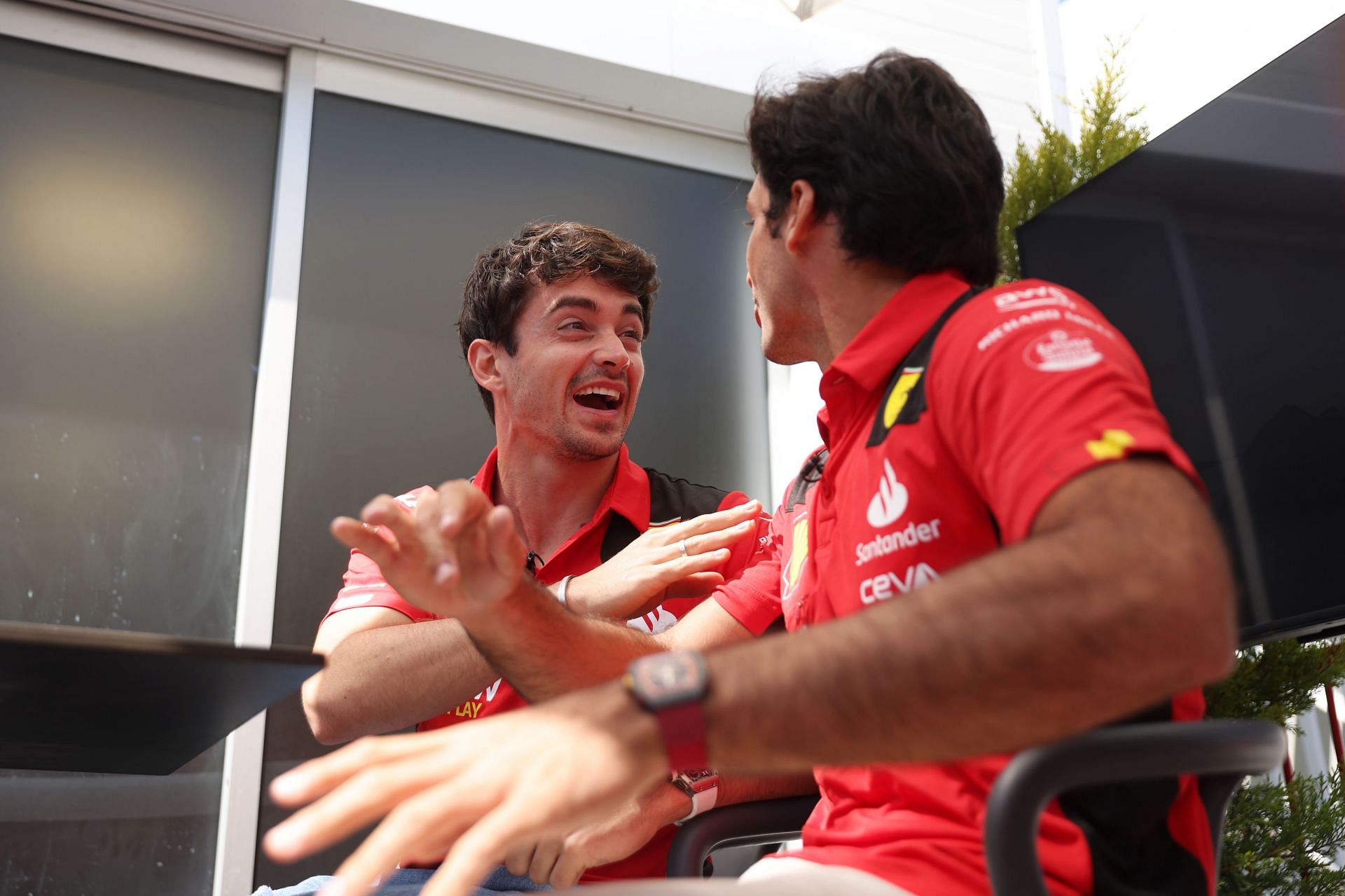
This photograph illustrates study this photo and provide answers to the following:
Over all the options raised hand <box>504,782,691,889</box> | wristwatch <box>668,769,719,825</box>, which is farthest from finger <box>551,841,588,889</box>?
wristwatch <box>668,769,719,825</box>

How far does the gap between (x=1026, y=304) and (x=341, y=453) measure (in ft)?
7.48

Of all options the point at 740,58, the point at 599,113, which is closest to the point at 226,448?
the point at 599,113

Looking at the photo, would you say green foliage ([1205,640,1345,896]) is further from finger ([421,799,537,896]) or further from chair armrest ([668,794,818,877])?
finger ([421,799,537,896])

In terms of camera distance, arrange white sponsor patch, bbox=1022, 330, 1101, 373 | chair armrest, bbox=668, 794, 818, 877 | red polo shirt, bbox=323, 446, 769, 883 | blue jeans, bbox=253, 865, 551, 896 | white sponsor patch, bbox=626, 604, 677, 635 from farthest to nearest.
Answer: white sponsor patch, bbox=626, 604, 677, 635 < red polo shirt, bbox=323, 446, 769, 883 < blue jeans, bbox=253, 865, 551, 896 < chair armrest, bbox=668, 794, 818, 877 < white sponsor patch, bbox=1022, 330, 1101, 373

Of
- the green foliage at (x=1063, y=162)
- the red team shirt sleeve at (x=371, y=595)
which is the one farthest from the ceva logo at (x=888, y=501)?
the green foliage at (x=1063, y=162)

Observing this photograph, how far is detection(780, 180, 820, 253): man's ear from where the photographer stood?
1.44 m

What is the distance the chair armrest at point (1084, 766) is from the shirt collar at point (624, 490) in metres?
1.43

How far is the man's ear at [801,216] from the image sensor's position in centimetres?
144

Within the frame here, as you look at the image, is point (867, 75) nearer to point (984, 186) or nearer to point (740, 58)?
point (984, 186)

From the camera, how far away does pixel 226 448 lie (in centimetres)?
286

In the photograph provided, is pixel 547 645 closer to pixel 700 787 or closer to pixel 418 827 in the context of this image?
pixel 700 787

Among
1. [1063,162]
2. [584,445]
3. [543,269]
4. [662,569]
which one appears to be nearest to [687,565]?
[662,569]

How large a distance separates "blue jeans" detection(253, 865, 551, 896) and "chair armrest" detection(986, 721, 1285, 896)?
3.22 feet

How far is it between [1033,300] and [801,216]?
0.49 metres
